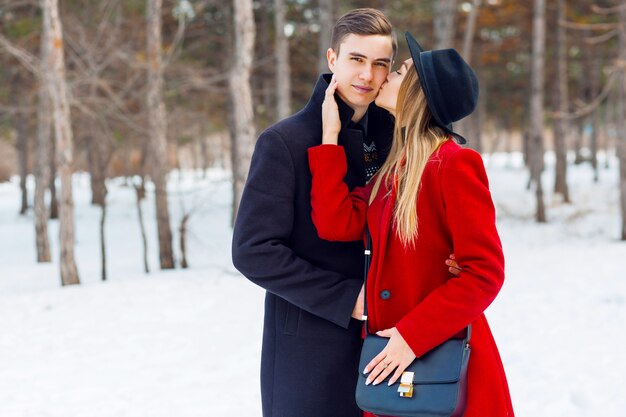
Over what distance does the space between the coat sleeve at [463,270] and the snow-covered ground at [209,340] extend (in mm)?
3153

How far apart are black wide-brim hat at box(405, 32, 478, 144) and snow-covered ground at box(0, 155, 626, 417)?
10.8 ft

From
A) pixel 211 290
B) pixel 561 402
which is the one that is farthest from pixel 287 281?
pixel 211 290

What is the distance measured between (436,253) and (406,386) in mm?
372

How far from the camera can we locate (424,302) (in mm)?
1771

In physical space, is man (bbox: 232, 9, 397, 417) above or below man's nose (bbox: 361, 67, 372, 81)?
below

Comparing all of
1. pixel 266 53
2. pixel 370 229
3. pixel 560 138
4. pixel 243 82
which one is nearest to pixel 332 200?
pixel 370 229

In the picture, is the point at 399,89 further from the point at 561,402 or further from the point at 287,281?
the point at 561,402

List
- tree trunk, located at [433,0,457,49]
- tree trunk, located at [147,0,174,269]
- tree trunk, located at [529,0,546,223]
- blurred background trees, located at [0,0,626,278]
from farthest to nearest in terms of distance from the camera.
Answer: tree trunk, located at [529,0,546,223] → tree trunk, located at [433,0,457,49] → tree trunk, located at [147,0,174,269] → blurred background trees, located at [0,0,626,278]

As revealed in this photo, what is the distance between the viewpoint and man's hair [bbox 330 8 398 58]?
6.58 ft

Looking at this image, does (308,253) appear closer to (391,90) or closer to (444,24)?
(391,90)

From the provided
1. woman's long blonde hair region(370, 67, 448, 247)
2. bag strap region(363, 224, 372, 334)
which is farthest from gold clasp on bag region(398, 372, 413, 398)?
woman's long blonde hair region(370, 67, 448, 247)

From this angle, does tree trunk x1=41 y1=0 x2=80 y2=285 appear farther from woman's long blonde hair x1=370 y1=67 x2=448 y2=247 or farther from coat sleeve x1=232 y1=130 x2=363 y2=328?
woman's long blonde hair x1=370 y1=67 x2=448 y2=247

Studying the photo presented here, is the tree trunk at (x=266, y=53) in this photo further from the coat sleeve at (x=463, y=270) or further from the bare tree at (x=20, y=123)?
the coat sleeve at (x=463, y=270)

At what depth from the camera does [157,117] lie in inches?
452
